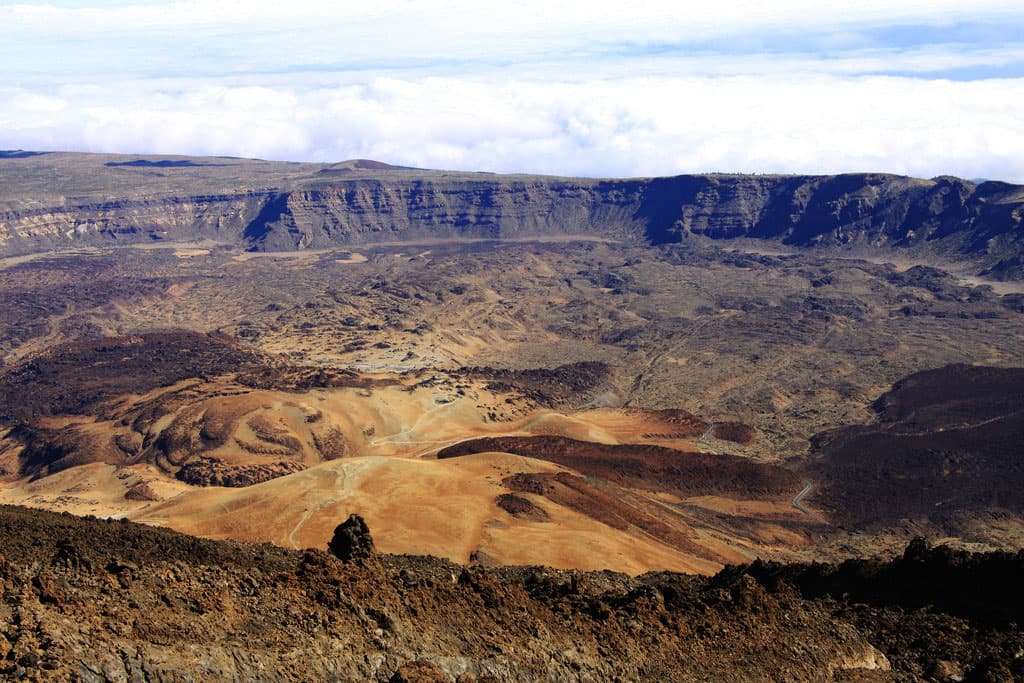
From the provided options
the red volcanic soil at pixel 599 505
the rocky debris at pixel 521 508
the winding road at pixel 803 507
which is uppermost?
the rocky debris at pixel 521 508

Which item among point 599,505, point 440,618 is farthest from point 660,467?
point 440,618

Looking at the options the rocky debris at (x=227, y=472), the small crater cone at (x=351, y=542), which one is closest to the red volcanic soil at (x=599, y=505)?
the rocky debris at (x=227, y=472)

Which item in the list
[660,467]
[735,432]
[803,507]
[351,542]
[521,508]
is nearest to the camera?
[351,542]

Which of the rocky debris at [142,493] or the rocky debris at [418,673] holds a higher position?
the rocky debris at [418,673]

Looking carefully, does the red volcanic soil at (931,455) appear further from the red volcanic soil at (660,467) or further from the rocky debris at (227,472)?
the rocky debris at (227,472)

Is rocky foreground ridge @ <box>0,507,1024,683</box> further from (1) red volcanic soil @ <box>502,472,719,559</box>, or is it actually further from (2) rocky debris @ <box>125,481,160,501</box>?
(2) rocky debris @ <box>125,481,160,501</box>

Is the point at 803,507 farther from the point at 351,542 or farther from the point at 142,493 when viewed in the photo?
the point at 142,493

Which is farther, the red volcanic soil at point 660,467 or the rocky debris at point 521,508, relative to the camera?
the red volcanic soil at point 660,467
